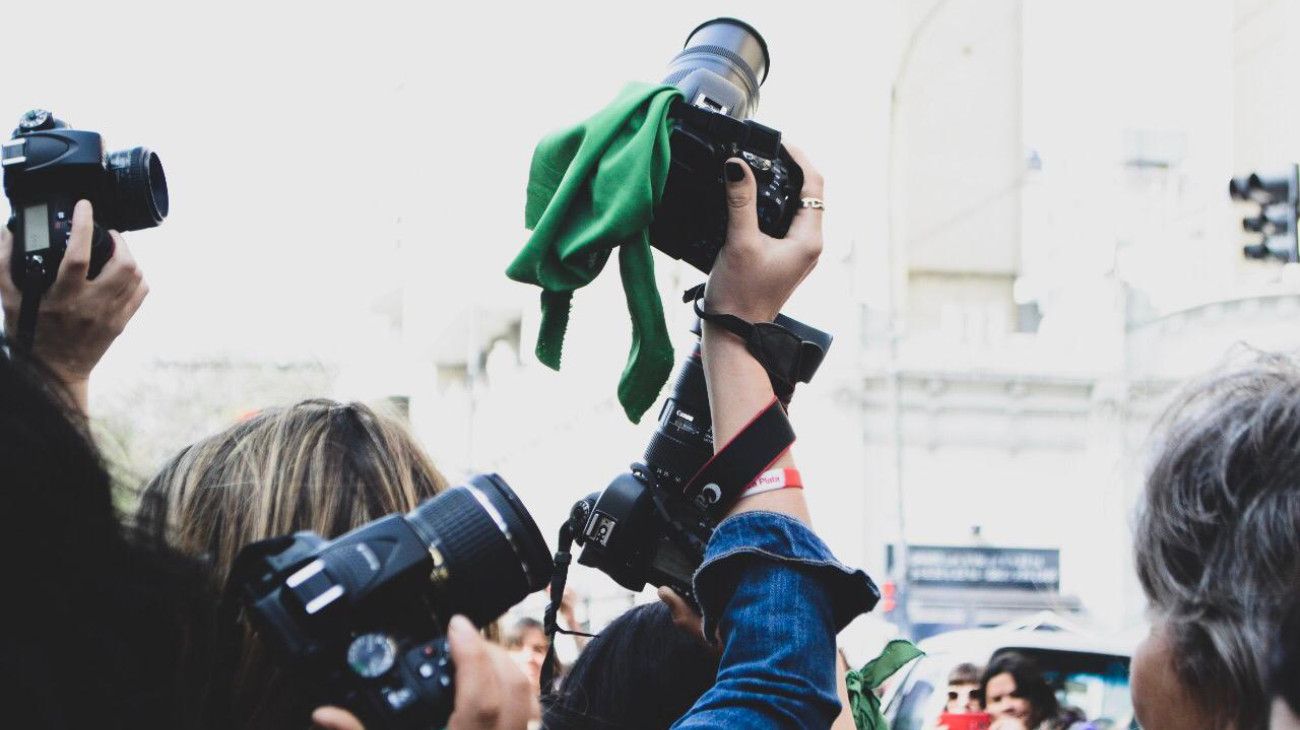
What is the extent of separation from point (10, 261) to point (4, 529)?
115 centimetres

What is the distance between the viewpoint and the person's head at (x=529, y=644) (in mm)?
5660

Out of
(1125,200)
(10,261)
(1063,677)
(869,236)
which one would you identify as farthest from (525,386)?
(10,261)

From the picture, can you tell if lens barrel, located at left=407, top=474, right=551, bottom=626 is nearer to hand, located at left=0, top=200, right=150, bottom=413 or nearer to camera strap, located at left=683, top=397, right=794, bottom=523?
camera strap, located at left=683, top=397, right=794, bottom=523

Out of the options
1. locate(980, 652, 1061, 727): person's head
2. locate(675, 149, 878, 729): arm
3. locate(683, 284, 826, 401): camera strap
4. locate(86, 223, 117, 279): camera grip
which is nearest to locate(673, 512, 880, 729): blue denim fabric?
locate(675, 149, 878, 729): arm

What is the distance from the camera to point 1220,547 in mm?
1416

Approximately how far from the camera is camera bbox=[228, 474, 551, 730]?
4.33 ft

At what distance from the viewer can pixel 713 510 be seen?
192 cm

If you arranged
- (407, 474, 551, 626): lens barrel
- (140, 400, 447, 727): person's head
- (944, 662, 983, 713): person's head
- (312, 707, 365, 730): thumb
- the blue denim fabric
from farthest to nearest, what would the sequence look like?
(944, 662, 983, 713): person's head → (140, 400, 447, 727): person's head → the blue denim fabric → (407, 474, 551, 626): lens barrel → (312, 707, 365, 730): thumb

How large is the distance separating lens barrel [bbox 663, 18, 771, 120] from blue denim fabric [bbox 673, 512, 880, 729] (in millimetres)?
639

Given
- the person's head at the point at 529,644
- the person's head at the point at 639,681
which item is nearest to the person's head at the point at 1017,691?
the person's head at the point at 529,644

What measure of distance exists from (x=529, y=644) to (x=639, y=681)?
3570 millimetres

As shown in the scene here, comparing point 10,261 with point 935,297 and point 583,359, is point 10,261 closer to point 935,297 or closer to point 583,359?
point 583,359

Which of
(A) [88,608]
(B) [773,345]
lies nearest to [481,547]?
(A) [88,608]

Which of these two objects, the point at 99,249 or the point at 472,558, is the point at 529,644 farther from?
the point at 472,558
